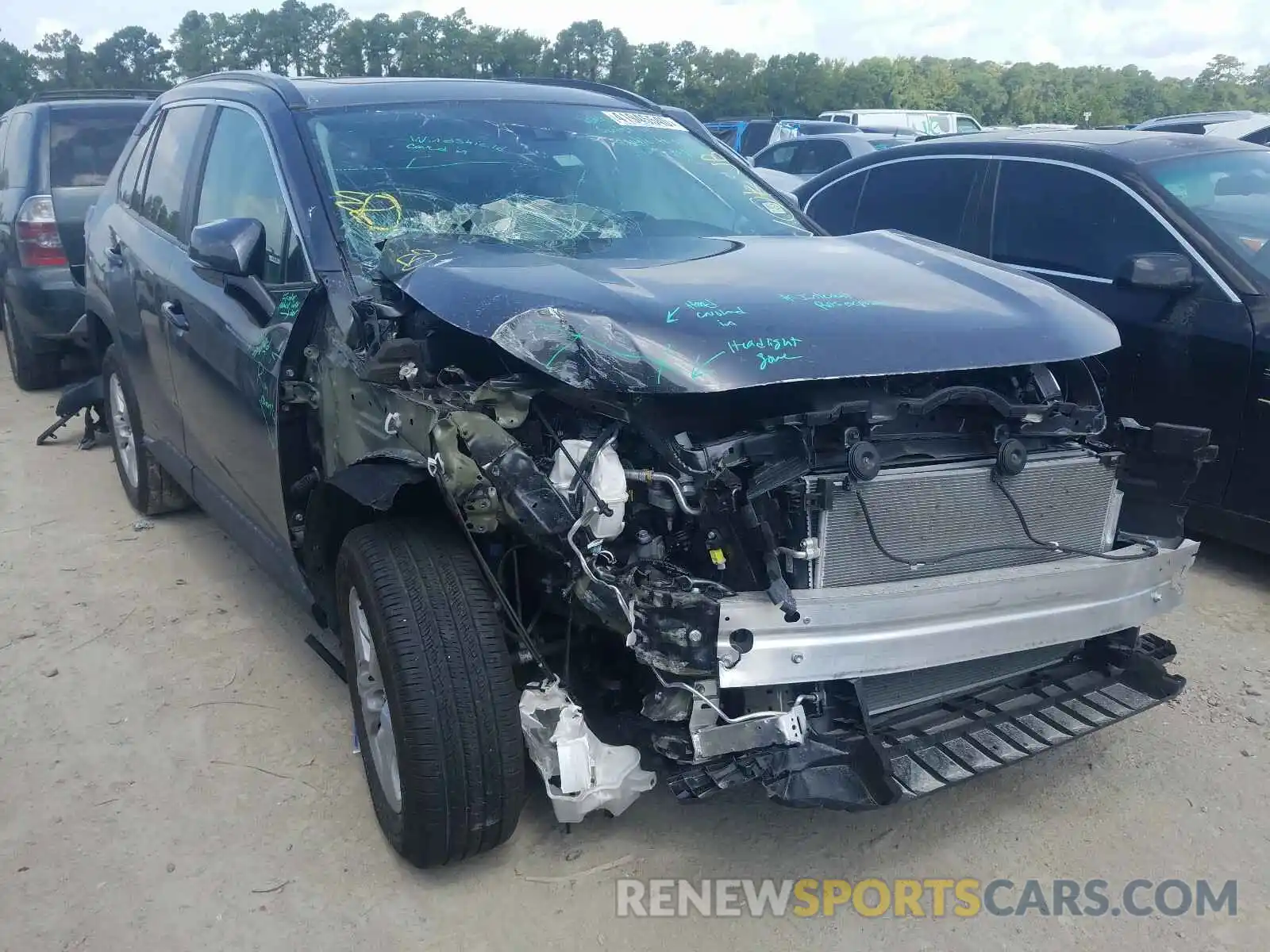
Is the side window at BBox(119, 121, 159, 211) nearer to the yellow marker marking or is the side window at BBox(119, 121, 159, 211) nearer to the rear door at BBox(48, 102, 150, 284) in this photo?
the yellow marker marking

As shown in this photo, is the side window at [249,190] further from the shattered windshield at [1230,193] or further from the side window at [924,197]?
the shattered windshield at [1230,193]

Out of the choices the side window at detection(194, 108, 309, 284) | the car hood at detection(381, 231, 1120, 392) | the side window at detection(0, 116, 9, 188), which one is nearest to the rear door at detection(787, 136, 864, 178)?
the side window at detection(0, 116, 9, 188)

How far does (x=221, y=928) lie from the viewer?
2635 millimetres

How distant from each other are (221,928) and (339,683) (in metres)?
1.24

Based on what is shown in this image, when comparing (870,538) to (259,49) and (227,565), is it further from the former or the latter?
(259,49)

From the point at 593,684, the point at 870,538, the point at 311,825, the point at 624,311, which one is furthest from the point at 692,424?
the point at 311,825

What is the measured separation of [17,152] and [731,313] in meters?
7.36

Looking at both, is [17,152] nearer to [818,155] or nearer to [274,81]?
[274,81]

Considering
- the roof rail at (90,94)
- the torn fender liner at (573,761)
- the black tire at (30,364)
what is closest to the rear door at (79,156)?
the roof rail at (90,94)

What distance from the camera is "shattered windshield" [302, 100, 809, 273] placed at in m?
3.39

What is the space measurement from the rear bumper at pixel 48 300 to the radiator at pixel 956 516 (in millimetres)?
6726

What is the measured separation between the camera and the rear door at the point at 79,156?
24.9 ft

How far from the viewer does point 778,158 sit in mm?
16828

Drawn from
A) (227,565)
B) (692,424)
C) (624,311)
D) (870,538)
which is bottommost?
(227,565)
